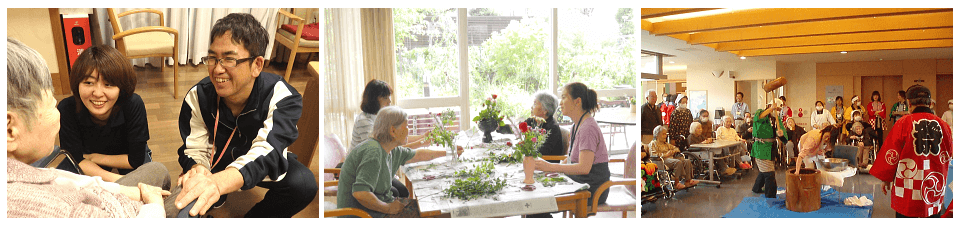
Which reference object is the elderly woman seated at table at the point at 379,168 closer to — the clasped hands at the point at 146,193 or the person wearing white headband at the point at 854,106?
the clasped hands at the point at 146,193

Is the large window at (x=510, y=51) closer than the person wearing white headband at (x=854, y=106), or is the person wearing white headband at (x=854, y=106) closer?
the large window at (x=510, y=51)

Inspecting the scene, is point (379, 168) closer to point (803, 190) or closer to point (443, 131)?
point (443, 131)

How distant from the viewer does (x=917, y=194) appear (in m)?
4.12

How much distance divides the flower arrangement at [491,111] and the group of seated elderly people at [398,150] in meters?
0.18

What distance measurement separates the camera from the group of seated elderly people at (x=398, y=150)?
3.42 metres

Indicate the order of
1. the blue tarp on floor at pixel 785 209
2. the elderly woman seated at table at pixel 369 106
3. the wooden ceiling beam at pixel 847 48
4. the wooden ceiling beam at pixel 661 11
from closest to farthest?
the elderly woman seated at table at pixel 369 106
the wooden ceiling beam at pixel 661 11
the blue tarp on floor at pixel 785 209
the wooden ceiling beam at pixel 847 48

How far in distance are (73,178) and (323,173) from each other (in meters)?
1.22

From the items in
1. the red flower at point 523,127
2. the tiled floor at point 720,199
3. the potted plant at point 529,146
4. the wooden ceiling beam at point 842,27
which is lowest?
the tiled floor at point 720,199

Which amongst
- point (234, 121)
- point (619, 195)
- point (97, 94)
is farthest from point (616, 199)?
point (97, 94)

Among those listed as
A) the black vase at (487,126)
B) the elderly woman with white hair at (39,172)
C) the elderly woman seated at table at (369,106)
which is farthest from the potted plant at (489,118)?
the elderly woman with white hair at (39,172)
